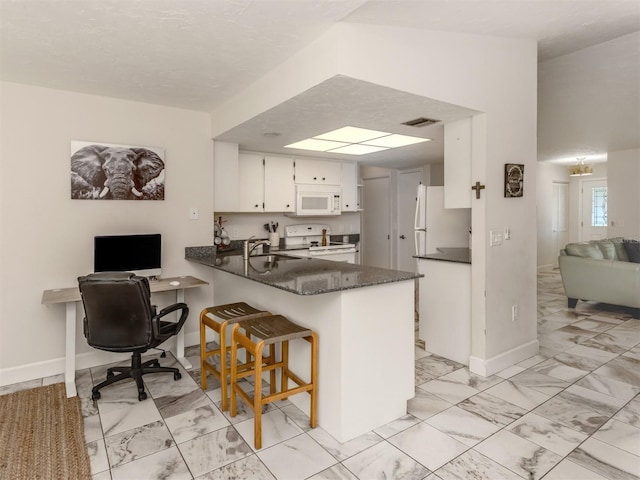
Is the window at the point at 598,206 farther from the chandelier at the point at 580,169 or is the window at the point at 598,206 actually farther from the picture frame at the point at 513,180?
the picture frame at the point at 513,180

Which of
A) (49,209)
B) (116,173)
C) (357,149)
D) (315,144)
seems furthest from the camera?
(357,149)

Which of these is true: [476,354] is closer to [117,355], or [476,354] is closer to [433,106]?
[433,106]

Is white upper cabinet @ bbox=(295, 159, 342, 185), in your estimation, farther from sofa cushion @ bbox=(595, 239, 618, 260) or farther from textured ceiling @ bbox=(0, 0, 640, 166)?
sofa cushion @ bbox=(595, 239, 618, 260)

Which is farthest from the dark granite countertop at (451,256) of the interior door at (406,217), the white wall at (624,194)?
the white wall at (624,194)

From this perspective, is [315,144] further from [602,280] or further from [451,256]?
[602,280]

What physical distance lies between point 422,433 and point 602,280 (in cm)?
385

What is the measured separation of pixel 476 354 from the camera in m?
3.03

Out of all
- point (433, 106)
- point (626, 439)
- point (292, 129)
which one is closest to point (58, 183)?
point (292, 129)

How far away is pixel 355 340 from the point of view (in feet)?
7.14

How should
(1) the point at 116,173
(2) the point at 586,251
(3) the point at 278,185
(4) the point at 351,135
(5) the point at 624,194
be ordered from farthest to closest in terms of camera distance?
(5) the point at 624,194 → (2) the point at 586,251 → (3) the point at 278,185 → (4) the point at 351,135 → (1) the point at 116,173

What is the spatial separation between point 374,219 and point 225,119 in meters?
4.14

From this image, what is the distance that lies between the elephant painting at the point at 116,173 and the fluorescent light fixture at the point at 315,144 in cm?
145

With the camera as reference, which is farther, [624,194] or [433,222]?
[624,194]

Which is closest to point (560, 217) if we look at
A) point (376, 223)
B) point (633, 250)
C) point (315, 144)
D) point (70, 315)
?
point (633, 250)
